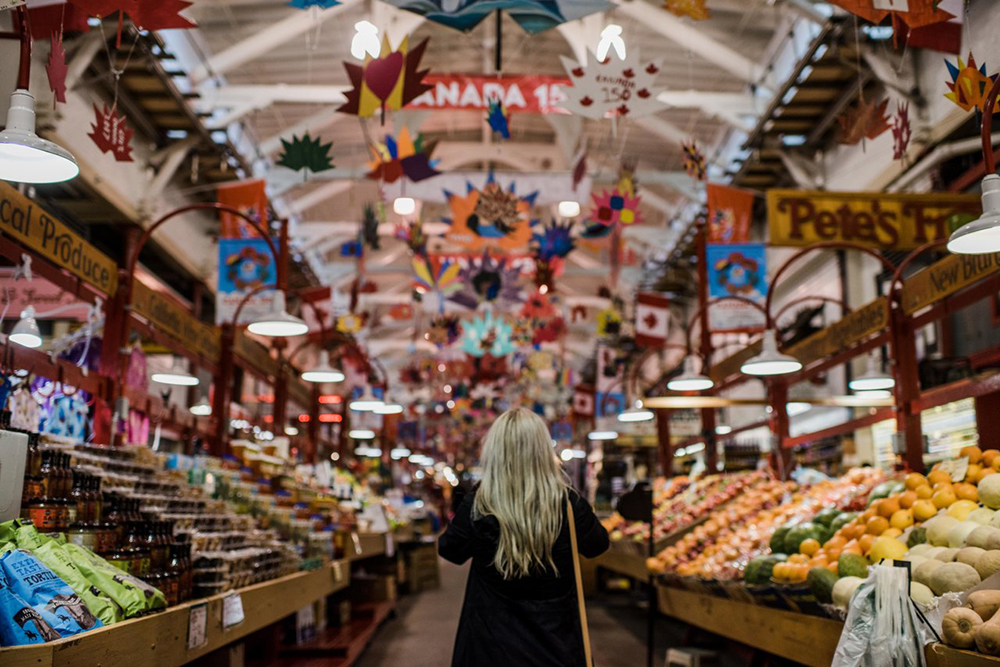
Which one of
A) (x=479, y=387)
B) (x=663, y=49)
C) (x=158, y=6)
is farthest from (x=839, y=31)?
(x=479, y=387)

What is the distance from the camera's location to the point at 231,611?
4223 millimetres

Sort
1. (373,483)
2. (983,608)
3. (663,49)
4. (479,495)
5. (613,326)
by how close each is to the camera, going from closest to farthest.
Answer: (983,608)
(479,495)
(663,49)
(613,326)
(373,483)

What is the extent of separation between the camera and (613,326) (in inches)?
699

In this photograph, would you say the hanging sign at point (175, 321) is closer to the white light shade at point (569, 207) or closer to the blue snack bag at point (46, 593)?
the blue snack bag at point (46, 593)

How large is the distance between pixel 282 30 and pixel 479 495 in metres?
10.3

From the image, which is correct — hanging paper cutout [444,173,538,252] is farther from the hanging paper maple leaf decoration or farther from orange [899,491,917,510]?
the hanging paper maple leaf decoration

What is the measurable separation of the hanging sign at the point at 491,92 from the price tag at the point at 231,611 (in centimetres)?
653

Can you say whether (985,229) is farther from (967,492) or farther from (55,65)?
(55,65)

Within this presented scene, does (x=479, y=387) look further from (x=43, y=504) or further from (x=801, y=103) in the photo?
(x=43, y=504)

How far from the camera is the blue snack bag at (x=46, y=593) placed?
2668 mm

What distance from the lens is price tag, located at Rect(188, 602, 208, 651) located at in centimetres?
366

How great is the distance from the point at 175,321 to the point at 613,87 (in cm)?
412

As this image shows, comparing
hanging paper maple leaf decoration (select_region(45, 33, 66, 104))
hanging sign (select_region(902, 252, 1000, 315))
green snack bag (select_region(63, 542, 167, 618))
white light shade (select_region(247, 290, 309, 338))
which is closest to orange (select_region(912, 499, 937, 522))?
hanging sign (select_region(902, 252, 1000, 315))

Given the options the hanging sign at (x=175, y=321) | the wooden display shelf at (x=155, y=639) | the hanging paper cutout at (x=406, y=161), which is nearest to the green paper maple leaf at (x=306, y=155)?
the hanging sign at (x=175, y=321)
